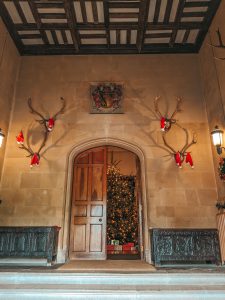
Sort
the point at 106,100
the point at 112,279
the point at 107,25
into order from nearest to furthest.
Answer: the point at 112,279
the point at 107,25
the point at 106,100

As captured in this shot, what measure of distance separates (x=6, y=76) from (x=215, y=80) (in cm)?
468

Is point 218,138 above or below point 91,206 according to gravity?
above

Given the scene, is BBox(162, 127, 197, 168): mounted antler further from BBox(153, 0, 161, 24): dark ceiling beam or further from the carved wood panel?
BBox(153, 0, 161, 24): dark ceiling beam

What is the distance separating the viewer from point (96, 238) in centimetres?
556

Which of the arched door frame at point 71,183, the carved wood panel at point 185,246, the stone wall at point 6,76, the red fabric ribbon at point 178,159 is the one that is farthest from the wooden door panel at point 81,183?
the red fabric ribbon at point 178,159

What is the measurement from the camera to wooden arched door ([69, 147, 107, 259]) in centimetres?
548

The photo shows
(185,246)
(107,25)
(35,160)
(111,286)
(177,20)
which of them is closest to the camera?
(111,286)

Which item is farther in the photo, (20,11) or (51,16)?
(51,16)

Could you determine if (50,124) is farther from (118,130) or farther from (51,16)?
(51,16)

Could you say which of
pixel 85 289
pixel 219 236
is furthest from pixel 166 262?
pixel 85 289

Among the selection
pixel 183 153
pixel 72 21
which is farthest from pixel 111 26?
pixel 183 153

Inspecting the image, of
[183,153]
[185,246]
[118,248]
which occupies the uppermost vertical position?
[183,153]

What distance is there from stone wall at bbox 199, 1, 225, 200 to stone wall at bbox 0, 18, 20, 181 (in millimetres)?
4615

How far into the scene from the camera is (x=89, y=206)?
18.9ft
